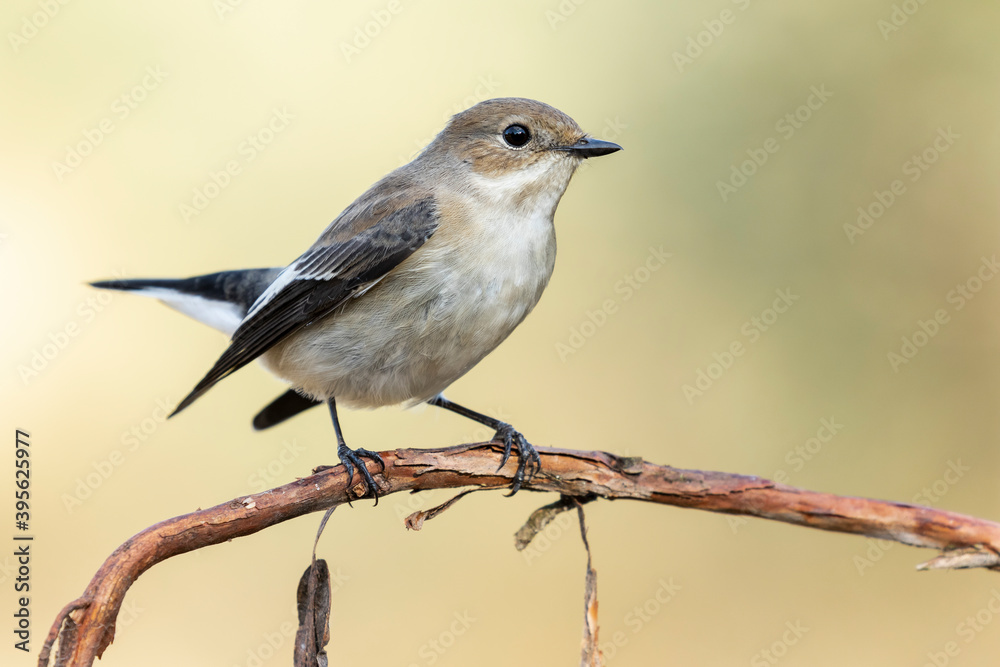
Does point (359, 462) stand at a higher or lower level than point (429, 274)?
lower

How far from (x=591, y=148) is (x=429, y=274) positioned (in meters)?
0.92

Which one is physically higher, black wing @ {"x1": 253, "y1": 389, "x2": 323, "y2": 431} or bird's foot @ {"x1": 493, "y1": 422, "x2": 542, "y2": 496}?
black wing @ {"x1": 253, "y1": 389, "x2": 323, "y2": 431}

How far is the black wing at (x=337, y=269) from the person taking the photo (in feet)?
11.3

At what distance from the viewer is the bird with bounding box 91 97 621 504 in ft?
10.9

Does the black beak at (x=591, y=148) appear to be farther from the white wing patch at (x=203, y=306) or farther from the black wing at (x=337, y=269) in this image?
the white wing patch at (x=203, y=306)

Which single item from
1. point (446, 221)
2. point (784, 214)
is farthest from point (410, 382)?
point (784, 214)

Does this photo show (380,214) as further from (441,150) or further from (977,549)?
(977,549)

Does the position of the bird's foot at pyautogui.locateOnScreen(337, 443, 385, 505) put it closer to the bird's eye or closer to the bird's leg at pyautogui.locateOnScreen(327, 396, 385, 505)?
the bird's leg at pyautogui.locateOnScreen(327, 396, 385, 505)

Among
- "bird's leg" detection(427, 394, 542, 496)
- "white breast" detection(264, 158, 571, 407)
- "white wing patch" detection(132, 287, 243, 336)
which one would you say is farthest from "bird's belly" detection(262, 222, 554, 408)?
"white wing patch" detection(132, 287, 243, 336)

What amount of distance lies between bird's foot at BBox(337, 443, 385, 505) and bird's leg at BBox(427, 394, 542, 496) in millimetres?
447

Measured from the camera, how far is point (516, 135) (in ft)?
12.0

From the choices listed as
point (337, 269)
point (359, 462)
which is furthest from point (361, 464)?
point (337, 269)

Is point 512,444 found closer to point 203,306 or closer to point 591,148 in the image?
point 591,148

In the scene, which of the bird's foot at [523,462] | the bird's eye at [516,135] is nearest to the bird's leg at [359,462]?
the bird's foot at [523,462]
